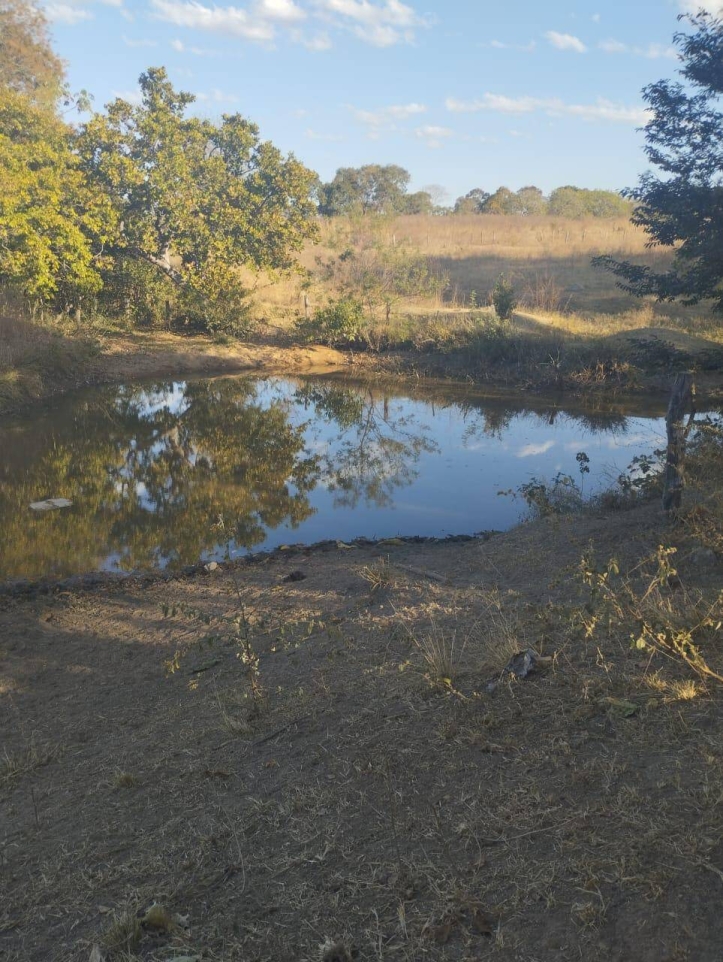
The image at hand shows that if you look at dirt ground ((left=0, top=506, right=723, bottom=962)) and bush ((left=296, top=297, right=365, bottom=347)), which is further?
bush ((left=296, top=297, right=365, bottom=347))

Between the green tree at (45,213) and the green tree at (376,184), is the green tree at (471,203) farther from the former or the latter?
the green tree at (45,213)

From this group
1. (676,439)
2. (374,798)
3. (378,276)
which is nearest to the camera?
(374,798)

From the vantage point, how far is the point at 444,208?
69.8 m

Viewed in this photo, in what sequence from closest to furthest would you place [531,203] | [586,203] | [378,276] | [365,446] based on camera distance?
[365,446] → [378,276] → [586,203] → [531,203]

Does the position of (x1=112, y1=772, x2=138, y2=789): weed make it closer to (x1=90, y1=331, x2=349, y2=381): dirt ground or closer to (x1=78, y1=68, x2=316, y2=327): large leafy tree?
(x1=90, y1=331, x2=349, y2=381): dirt ground

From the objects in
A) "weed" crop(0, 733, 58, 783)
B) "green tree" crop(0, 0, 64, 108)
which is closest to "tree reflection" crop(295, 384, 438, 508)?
"weed" crop(0, 733, 58, 783)

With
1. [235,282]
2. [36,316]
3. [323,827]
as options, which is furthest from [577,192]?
[323,827]

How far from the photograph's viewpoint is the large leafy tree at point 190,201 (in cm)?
2337

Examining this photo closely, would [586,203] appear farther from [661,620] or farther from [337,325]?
[661,620]

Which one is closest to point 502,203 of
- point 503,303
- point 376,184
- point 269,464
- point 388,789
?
point 376,184

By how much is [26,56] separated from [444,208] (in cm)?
4379

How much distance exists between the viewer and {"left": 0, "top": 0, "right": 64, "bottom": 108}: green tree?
3169cm

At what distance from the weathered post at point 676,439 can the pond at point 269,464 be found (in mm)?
2753

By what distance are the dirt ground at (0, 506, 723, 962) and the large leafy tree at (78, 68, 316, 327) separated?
66.4 ft
